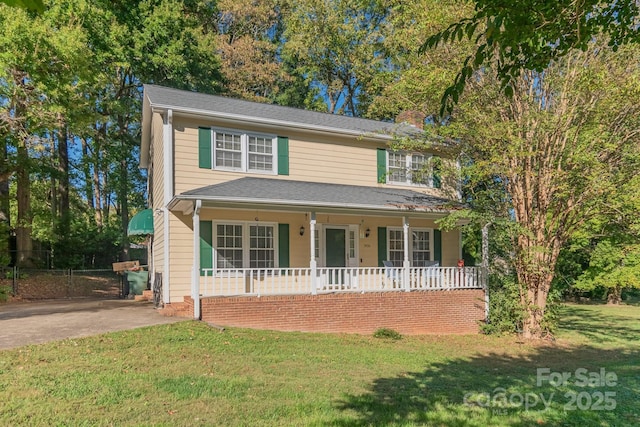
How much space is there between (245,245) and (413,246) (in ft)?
20.2

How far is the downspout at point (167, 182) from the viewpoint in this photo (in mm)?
12242

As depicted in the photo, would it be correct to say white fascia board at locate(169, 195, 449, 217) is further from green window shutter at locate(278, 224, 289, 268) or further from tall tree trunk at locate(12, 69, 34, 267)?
tall tree trunk at locate(12, 69, 34, 267)

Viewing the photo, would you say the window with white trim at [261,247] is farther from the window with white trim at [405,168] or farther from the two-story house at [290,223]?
the window with white trim at [405,168]

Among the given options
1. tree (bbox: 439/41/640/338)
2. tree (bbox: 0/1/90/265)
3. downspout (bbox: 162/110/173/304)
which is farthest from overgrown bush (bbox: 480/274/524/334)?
tree (bbox: 0/1/90/265)

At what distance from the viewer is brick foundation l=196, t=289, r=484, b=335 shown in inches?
440

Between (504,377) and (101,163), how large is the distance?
26.4m

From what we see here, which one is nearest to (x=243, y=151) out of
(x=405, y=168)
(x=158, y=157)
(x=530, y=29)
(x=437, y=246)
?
(x=158, y=157)

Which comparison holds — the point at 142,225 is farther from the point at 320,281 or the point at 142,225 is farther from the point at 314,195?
the point at 320,281

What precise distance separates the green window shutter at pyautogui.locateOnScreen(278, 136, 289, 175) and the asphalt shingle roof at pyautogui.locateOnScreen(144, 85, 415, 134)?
59cm

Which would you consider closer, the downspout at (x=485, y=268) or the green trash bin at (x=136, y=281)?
the downspout at (x=485, y=268)

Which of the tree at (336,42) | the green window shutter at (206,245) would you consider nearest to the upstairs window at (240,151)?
the green window shutter at (206,245)

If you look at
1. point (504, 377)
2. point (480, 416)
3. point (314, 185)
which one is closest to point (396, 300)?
point (314, 185)

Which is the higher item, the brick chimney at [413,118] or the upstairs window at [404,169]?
the brick chimney at [413,118]

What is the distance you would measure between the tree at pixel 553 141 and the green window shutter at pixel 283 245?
213 inches
